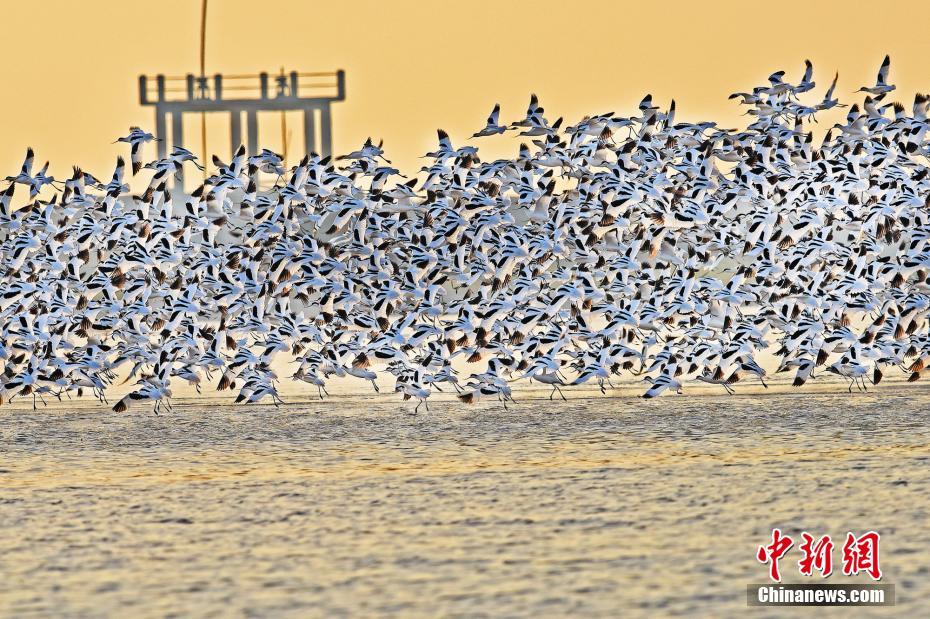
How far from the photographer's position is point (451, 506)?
8.07 metres

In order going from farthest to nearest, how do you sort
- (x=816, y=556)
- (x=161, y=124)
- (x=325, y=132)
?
(x=161, y=124) → (x=325, y=132) → (x=816, y=556)

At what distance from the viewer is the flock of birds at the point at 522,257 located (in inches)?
558

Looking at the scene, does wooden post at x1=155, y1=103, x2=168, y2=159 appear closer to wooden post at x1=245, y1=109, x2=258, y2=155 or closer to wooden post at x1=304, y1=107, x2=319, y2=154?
wooden post at x1=245, y1=109, x2=258, y2=155

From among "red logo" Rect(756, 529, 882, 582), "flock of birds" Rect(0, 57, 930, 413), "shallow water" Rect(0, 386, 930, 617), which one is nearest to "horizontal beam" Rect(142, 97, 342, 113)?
"flock of birds" Rect(0, 57, 930, 413)

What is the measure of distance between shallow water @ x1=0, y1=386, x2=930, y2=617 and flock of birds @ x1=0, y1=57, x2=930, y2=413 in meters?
1.13

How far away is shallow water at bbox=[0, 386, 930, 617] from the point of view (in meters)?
5.90

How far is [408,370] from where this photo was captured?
13672 mm

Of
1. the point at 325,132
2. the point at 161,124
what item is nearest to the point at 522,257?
the point at 325,132

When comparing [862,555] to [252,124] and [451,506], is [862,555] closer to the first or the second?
[451,506]

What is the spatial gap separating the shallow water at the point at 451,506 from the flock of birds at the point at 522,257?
1.13m

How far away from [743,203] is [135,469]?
7.18 m

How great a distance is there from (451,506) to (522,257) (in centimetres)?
623

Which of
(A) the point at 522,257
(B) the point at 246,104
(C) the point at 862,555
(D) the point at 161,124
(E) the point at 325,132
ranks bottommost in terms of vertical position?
(C) the point at 862,555

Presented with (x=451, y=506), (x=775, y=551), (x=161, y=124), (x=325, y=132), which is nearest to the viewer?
(x=775, y=551)
